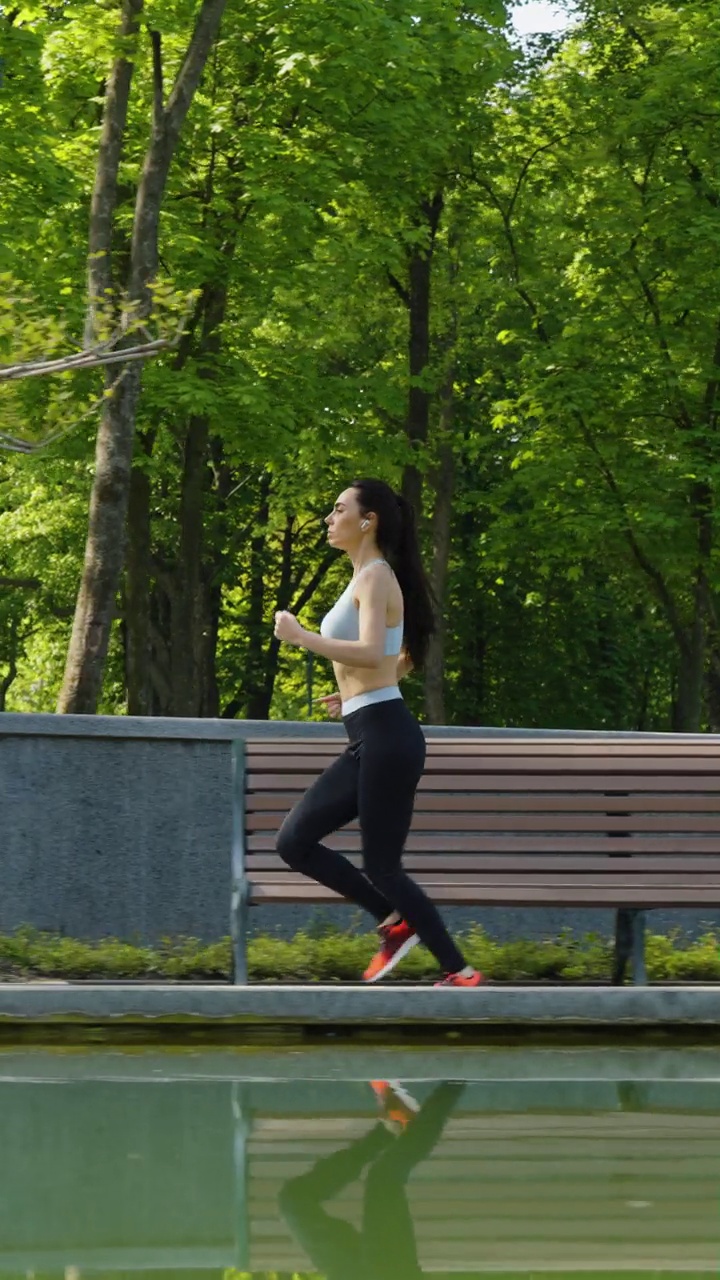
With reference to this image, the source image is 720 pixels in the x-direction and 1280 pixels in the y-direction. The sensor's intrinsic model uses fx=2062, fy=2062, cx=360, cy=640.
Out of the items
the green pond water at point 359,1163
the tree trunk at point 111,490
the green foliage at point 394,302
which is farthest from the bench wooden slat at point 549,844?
the green foliage at point 394,302

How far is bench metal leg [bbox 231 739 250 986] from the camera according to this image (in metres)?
7.32

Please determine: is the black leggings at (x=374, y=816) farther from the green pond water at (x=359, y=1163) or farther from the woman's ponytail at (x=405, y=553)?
the green pond water at (x=359, y=1163)

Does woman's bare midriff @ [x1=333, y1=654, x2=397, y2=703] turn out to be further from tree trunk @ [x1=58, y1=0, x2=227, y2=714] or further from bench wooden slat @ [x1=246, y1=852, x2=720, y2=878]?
tree trunk @ [x1=58, y1=0, x2=227, y2=714]

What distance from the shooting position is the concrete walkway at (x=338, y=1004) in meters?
6.86

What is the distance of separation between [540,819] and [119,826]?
6.41 ft

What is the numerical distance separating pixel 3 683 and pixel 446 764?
1610 inches

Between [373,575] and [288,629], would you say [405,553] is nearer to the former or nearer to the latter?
[373,575]

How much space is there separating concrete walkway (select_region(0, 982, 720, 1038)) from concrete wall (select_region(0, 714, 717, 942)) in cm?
171

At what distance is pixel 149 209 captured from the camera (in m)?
15.3

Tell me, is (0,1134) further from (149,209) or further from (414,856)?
(149,209)

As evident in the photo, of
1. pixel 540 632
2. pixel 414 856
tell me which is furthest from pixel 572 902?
pixel 540 632

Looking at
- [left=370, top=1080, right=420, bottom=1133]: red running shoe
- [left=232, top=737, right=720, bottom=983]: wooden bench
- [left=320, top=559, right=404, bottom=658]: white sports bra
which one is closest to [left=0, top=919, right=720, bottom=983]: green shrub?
[left=232, top=737, right=720, bottom=983]: wooden bench

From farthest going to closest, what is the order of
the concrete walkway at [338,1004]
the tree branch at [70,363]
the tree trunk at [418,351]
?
the tree trunk at [418,351] → the tree branch at [70,363] → the concrete walkway at [338,1004]

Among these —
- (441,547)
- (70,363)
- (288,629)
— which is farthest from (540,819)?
(441,547)
